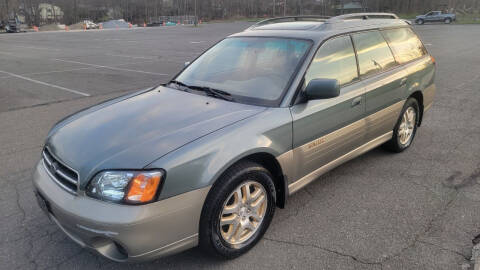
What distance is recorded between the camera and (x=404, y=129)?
4.74 meters

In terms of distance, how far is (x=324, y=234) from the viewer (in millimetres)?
3105

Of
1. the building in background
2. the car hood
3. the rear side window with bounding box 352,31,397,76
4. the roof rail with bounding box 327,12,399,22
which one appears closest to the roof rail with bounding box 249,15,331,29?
the roof rail with bounding box 327,12,399,22

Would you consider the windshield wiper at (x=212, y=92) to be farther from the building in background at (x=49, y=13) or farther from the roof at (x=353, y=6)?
the building in background at (x=49, y=13)

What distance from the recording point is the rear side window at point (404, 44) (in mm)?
4441

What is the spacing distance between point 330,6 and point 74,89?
82.7 m

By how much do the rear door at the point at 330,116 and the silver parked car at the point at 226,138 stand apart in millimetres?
13

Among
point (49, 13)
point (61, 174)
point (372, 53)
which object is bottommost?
point (61, 174)

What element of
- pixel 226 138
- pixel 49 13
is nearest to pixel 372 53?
pixel 226 138

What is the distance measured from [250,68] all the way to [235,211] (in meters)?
1.45

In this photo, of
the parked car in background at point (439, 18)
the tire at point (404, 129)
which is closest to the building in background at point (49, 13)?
the parked car in background at point (439, 18)

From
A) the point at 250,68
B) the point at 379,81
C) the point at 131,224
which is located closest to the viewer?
the point at 131,224

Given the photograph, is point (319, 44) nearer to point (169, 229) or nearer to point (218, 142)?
point (218, 142)

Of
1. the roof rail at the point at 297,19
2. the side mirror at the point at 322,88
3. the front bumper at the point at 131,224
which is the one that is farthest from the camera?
the roof rail at the point at 297,19

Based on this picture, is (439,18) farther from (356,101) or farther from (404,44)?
(356,101)
